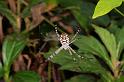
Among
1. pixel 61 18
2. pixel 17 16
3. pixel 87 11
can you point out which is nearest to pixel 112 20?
pixel 87 11

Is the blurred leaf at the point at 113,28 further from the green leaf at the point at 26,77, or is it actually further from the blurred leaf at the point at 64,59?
the green leaf at the point at 26,77

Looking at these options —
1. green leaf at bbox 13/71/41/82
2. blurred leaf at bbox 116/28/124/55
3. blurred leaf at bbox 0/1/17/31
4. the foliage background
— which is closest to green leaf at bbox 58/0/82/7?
the foliage background

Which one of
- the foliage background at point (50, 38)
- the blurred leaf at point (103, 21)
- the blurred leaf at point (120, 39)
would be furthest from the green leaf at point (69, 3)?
the blurred leaf at point (120, 39)

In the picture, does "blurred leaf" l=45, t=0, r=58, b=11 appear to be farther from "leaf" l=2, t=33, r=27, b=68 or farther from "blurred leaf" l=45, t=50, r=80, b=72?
"blurred leaf" l=45, t=50, r=80, b=72

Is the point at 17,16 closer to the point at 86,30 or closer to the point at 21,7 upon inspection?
the point at 21,7

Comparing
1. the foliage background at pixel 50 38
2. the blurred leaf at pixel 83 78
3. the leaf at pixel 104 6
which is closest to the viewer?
the leaf at pixel 104 6

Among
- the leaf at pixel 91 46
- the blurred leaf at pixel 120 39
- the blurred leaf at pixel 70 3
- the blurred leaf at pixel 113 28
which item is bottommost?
the blurred leaf at pixel 113 28

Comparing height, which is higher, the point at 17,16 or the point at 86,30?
the point at 17,16
